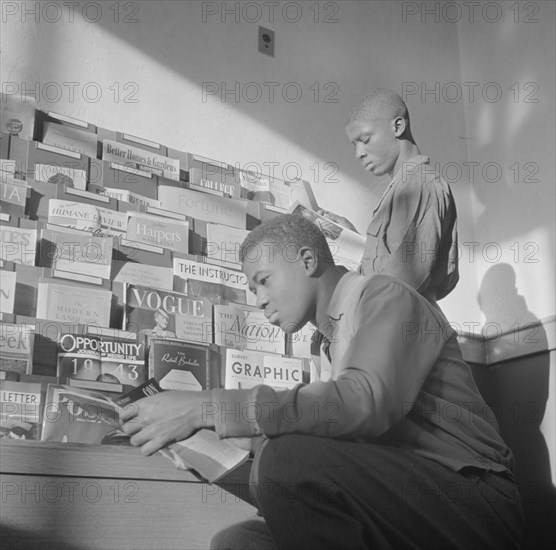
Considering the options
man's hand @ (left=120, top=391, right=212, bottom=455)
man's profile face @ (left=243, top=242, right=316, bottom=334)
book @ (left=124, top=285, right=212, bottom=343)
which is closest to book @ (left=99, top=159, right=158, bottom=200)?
book @ (left=124, top=285, right=212, bottom=343)

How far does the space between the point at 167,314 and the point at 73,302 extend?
214mm

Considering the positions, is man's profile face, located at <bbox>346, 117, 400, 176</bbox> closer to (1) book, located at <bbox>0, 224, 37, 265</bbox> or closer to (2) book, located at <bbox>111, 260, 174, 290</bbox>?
(2) book, located at <bbox>111, 260, 174, 290</bbox>

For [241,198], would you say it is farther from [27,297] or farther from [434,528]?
[434,528]

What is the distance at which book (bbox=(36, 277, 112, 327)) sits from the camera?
1727mm

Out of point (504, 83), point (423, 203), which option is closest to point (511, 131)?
point (504, 83)

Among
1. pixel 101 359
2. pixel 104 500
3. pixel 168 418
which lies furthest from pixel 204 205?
pixel 168 418

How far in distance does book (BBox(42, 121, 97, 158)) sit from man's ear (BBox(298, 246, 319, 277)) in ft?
2.92

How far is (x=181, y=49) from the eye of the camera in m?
2.43

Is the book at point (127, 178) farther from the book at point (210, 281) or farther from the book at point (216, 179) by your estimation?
the book at point (210, 281)

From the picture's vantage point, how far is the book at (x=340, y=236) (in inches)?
82.4

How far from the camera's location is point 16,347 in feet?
5.28

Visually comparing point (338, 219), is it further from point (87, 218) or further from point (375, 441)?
point (375, 441)

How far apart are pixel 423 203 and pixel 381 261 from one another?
0.58 feet

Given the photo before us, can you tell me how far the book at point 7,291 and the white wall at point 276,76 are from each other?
60cm
